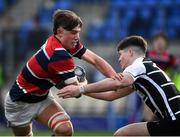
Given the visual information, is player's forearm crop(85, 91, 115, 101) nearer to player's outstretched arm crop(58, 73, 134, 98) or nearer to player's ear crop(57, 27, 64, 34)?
player's outstretched arm crop(58, 73, 134, 98)

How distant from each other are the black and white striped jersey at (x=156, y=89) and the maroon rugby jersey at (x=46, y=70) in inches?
28.6

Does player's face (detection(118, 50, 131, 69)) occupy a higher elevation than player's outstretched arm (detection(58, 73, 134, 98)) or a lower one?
higher

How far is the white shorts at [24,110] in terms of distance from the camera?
861cm

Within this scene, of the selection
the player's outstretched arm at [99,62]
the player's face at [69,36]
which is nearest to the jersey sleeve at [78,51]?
the player's outstretched arm at [99,62]

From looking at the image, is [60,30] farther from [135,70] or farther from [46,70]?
[135,70]

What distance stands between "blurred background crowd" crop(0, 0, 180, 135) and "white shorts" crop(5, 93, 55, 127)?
4.20 m

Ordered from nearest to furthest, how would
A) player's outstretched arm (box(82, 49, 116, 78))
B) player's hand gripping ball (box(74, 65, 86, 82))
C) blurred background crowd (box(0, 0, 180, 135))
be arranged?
player's hand gripping ball (box(74, 65, 86, 82))
player's outstretched arm (box(82, 49, 116, 78))
blurred background crowd (box(0, 0, 180, 135))

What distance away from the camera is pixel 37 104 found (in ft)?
28.2

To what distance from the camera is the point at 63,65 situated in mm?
8023

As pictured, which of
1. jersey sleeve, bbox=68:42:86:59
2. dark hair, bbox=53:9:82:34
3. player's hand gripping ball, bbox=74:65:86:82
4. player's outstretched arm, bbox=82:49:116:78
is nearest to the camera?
dark hair, bbox=53:9:82:34

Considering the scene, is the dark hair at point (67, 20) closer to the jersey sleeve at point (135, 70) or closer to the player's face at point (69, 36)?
the player's face at point (69, 36)

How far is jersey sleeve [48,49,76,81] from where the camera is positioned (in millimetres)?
8023

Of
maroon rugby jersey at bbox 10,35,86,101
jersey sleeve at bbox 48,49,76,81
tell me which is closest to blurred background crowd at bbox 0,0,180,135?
maroon rugby jersey at bbox 10,35,86,101

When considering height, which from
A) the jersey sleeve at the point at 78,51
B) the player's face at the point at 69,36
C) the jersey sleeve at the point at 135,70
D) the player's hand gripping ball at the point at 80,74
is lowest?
the player's hand gripping ball at the point at 80,74
